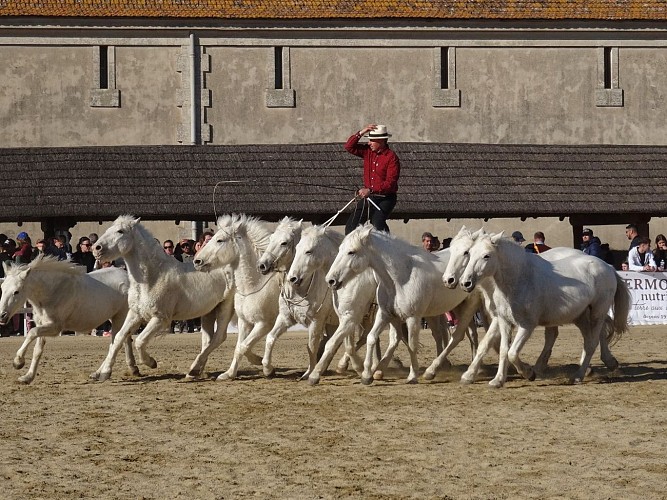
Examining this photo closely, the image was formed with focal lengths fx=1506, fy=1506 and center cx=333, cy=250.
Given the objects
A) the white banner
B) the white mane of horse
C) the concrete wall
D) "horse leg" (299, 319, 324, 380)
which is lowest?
the white banner

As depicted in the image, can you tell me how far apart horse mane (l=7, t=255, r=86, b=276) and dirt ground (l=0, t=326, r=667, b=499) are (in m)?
1.29

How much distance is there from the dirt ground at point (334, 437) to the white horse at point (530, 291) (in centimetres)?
47

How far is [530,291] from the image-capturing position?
15992 millimetres

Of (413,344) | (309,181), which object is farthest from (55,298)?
(309,181)

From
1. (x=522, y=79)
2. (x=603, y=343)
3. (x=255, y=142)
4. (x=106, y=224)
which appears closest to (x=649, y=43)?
(x=522, y=79)

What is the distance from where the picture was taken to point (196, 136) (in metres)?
38.3

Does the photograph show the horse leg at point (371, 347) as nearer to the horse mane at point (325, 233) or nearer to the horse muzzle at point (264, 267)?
the horse mane at point (325, 233)

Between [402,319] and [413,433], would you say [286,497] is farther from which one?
[402,319]

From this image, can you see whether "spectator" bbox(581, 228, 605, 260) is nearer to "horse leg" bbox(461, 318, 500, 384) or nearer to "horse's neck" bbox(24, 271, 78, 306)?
"horse leg" bbox(461, 318, 500, 384)

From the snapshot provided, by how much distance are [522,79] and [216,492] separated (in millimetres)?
30623

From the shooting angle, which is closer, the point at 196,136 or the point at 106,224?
the point at 106,224

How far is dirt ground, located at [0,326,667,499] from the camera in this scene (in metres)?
10.6

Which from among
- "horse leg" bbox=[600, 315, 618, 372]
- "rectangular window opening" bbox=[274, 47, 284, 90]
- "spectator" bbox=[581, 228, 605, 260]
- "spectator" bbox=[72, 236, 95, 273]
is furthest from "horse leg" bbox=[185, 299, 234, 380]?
"rectangular window opening" bbox=[274, 47, 284, 90]

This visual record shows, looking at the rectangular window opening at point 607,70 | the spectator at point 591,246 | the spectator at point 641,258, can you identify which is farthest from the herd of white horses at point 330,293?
the rectangular window opening at point 607,70
